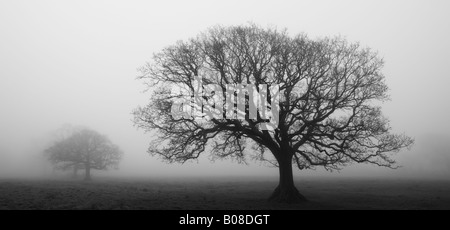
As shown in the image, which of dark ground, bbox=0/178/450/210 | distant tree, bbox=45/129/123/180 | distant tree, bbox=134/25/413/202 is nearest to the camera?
dark ground, bbox=0/178/450/210

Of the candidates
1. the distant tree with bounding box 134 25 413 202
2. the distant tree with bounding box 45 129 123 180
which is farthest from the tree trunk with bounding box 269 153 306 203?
the distant tree with bounding box 45 129 123 180

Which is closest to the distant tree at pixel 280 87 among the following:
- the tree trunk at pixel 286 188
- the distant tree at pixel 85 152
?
the tree trunk at pixel 286 188

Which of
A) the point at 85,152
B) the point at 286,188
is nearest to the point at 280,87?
the point at 286,188

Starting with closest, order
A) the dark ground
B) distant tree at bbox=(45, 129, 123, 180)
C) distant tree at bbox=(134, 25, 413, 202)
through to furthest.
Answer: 1. the dark ground
2. distant tree at bbox=(134, 25, 413, 202)
3. distant tree at bbox=(45, 129, 123, 180)

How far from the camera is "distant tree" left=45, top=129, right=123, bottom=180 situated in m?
60.0

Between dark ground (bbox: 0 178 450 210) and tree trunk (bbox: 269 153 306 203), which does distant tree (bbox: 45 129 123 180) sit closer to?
dark ground (bbox: 0 178 450 210)

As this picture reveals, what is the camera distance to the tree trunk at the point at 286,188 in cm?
2356

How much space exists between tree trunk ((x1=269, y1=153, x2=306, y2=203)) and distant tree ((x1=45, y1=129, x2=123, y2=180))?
48032mm

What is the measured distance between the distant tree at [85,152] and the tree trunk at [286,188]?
158 ft

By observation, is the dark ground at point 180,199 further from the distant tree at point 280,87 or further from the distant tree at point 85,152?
the distant tree at point 85,152

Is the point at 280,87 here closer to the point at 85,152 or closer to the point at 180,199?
the point at 180,199

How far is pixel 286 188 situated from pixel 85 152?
50.4 meters
